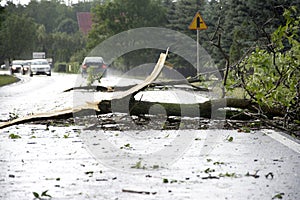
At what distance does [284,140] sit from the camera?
11680 mm

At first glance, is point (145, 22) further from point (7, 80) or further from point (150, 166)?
point (150, 166)

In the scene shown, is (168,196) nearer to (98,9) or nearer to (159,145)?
(159,145)

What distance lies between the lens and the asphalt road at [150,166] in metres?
7.24

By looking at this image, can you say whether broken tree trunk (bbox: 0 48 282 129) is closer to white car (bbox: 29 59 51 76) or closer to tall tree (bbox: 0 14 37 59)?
white car (bbox: 29 59 51 76)

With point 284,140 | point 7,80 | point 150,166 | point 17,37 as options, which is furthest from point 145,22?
point 150,166

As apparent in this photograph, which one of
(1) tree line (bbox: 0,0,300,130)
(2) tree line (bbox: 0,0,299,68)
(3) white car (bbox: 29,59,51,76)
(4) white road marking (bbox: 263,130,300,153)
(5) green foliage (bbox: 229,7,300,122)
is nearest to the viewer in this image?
(4) white road marking (bbox: 263,130,300,153)

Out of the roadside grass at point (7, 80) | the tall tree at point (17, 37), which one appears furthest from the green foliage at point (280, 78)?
the tall tree at point (17, 37)

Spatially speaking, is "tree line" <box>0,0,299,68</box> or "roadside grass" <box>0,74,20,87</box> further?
"roadside grass" <box>0,74,20,87</box>

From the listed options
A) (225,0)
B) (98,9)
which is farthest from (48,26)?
(225,0)

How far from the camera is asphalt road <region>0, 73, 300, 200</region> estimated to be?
7238mm

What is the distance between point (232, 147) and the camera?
10.8 metres

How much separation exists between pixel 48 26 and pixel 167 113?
174 m

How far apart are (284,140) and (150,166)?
3.40 m

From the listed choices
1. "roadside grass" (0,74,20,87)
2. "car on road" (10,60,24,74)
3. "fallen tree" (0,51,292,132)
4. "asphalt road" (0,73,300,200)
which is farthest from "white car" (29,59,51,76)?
"asphalt road" (0,73,300,200)
